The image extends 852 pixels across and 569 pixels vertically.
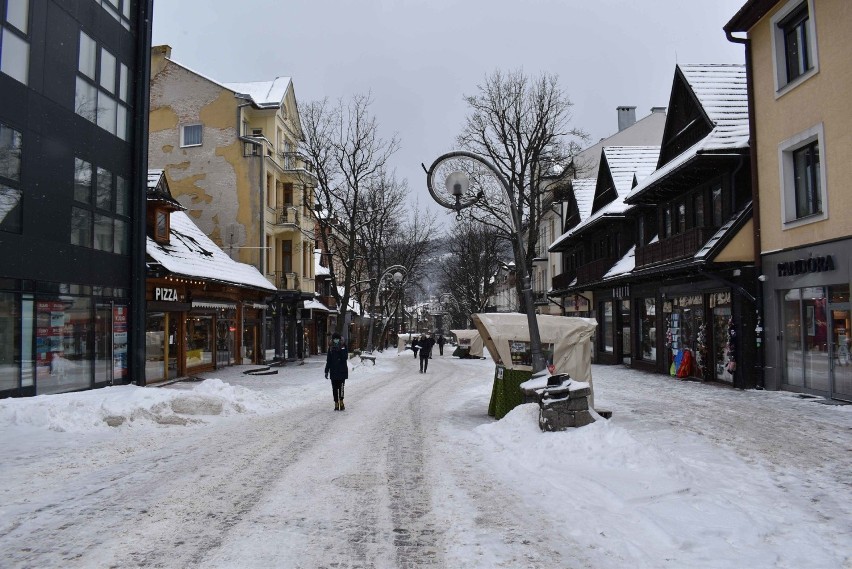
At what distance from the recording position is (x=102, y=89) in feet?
53.9

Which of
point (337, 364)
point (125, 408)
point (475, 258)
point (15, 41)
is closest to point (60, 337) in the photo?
point (125, 408)

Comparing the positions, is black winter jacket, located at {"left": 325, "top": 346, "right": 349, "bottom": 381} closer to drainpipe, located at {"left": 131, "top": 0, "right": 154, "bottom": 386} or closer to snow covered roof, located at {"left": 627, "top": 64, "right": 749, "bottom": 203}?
drainpipe, located at {"left": 131, "top": 0, "right": 154, "bottom": 386}

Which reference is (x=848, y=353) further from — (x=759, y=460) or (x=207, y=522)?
(x=207, y=522)

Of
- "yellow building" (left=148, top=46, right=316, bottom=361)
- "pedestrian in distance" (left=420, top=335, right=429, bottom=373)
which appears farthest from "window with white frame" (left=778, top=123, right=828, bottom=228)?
"yellow building" (left=148, top=46, right=316, bottom=361)

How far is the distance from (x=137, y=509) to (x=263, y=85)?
1306 inches

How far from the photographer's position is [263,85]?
3584cm

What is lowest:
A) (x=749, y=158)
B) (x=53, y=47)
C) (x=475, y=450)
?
(x=475, y=450)

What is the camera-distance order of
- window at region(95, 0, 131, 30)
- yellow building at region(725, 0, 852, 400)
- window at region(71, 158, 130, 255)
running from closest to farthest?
1. yellow building at region(725, 0, 852, 400)
2. window at region(71, 158, 130, 255)
3. window at region(95, 0, 131, 30)

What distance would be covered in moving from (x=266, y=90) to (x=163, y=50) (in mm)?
5385

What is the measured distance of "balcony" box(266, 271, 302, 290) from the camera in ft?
111

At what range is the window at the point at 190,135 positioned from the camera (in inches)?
1250

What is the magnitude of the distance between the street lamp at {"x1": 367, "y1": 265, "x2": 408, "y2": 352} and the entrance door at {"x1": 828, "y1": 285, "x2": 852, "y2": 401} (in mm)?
21845

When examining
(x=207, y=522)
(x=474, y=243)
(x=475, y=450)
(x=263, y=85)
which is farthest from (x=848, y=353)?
(x=474, y=243)

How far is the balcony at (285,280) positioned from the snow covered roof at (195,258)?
2.67 metres
